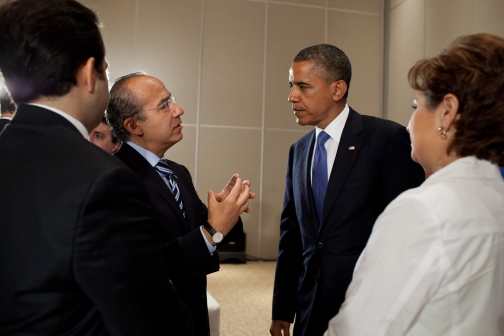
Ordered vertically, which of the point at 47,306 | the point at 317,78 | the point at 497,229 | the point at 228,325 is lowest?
the point at 228,325

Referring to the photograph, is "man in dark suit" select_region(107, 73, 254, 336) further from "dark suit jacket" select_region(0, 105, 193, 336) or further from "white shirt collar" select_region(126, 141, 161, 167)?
"dark suit jacket" select_region(0, 105, 193, 336)

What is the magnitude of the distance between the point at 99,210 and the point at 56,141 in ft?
0.58

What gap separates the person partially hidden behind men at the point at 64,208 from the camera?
2.74 ft

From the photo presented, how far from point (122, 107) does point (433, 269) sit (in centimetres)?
131

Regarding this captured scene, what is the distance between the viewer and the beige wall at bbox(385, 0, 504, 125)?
496cm

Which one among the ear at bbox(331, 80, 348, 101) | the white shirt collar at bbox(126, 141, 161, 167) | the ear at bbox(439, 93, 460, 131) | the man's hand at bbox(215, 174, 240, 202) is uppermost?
the ear at bbox(331, 80, 348, 101)

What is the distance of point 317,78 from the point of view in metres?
2.22

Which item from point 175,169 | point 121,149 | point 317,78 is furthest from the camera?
point 317,78

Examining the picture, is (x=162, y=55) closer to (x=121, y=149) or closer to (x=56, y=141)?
(x=121, y=149)

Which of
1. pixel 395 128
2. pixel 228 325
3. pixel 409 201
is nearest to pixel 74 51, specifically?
pixel 409 201

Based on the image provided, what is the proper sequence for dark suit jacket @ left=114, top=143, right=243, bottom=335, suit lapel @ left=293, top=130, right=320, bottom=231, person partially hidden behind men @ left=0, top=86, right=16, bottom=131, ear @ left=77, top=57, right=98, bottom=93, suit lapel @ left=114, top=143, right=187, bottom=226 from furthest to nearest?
person partially hidden behind men @ left=0, top=86, right=16, bottom=131 < suit lapel @ left=293, top=130, right=320, bottom=231 < suit lapel @ left=114, top=143, right=187, bottom=226 < dark suit jacket @ left=114, top=143, right=243, bottom=335 < ear @ left=77, top=57, right=98, bottom=93

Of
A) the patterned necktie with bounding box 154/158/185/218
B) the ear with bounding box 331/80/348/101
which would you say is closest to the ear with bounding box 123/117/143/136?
the patterned necktie with bounding box 154/158/185/218

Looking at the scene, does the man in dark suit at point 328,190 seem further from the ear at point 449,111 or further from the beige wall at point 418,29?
the beige wall at point 418,29

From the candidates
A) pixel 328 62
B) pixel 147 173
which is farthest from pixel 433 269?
pixel 328 62
